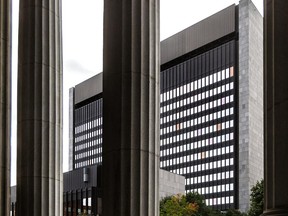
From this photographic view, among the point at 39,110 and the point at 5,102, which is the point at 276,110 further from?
the point at 5,102

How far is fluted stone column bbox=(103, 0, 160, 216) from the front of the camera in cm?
2897

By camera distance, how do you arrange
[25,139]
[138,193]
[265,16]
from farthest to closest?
[25,139], [138,193], [265,16]

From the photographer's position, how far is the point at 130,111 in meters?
29.5

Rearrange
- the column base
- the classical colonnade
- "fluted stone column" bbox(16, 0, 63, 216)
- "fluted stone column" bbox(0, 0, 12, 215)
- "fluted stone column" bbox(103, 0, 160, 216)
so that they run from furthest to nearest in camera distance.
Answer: "fluted stone column" bbox(0, 0, 12, 215) < "fluted stone column" bbox(16, 0, 63, 216) < "fluted stone column" bbox(103, 0, 160, 216) < the classical colonnade < the column base

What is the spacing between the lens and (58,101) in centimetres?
4384

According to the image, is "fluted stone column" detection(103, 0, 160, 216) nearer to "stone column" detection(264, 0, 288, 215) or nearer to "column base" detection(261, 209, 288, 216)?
"stone column" detection(264, 0, 288, 215)

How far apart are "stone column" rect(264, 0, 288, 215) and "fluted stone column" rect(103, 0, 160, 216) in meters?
11.9

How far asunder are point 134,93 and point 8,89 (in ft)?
52.3

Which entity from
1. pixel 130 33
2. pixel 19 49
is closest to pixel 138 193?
pixel 130 33

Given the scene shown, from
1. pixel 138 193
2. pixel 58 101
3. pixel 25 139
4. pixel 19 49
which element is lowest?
pixel 138 193

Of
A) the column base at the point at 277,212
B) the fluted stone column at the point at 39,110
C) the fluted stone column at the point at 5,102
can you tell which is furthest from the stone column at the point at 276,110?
the fluted stone column at the point at 5,102

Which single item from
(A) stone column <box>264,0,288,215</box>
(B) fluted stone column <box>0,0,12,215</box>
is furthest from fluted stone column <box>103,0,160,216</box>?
(B) fluted stone column <box>0,0,12,215</box>

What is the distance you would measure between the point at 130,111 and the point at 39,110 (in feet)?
45.9

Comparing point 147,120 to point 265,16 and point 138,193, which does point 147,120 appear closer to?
point 138,193
